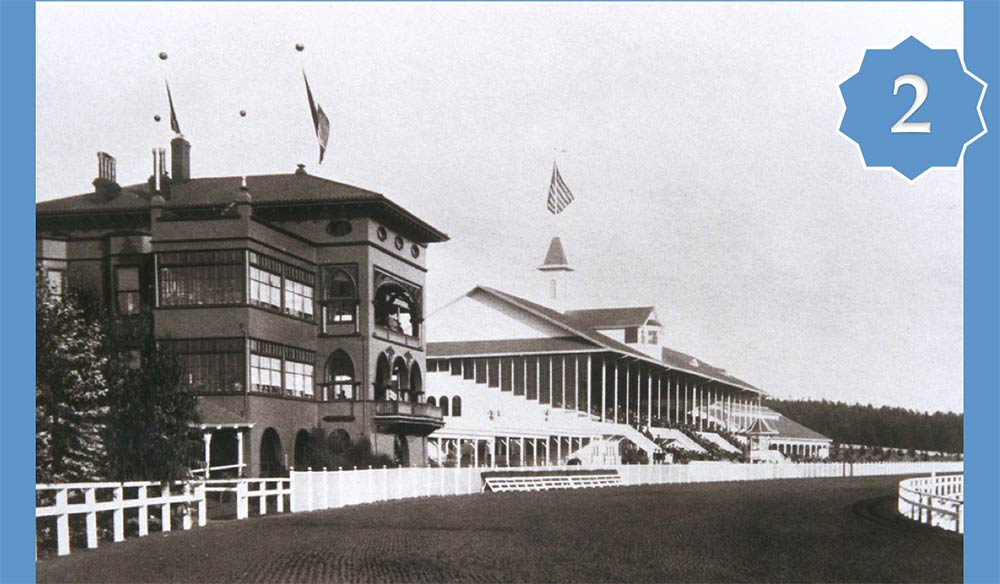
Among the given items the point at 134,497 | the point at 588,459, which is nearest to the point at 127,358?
the point at 134,497

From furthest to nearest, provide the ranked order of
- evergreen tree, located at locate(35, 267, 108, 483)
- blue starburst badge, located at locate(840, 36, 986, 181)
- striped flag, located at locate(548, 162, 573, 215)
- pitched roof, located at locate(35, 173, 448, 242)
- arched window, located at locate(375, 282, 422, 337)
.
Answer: arched window, located at locate(375, 282, 422, 337) → striped flag, located at locate(548, 162, 573, 215) → pitched roof, located at locate(35, 173, 448, 242) → evergreen tree, located at locate(35, 267, 108, 483) → blue starburst badge, located at locate(840, 36, 986, 181)

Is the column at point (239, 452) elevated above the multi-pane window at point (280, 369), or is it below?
below

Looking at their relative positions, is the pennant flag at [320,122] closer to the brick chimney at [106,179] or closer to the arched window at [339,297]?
the brick chimney at [106,179]

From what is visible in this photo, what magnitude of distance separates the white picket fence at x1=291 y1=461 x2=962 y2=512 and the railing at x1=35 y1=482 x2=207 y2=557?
478 centimetres

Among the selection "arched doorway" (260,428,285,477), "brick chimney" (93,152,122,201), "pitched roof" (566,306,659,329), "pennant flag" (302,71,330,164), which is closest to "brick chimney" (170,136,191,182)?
"brick chimney" (93,152,122,201)

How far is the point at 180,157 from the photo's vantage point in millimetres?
20172

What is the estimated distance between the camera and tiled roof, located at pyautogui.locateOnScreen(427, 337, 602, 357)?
3659 cm

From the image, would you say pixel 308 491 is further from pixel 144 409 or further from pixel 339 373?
pixel 339 373

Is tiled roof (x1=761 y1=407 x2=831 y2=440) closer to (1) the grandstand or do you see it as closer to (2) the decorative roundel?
(1) the grandstand

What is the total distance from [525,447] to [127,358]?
26.7 meters

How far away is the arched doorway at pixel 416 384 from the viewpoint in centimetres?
4112

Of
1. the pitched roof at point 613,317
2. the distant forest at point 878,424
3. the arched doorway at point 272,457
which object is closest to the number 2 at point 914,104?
the distant forest at point 878,424

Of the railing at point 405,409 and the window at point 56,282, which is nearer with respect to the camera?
the window at point 56,282

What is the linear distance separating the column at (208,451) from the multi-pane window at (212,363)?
0.82 meters
